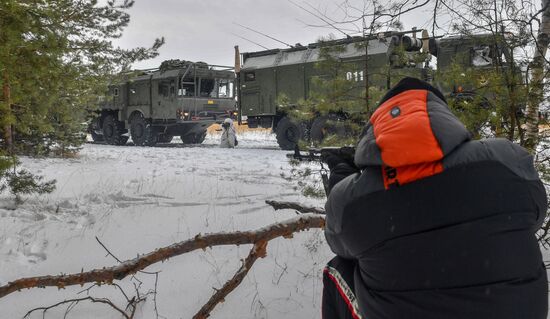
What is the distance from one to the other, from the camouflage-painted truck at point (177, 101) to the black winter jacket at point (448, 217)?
16.1 metres

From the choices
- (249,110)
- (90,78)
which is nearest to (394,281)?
(90,78)

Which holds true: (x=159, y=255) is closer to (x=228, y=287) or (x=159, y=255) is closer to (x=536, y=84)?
(x=228, y=287)

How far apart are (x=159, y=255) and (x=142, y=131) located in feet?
50.3

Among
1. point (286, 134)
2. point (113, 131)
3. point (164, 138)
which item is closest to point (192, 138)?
point (164, 138)

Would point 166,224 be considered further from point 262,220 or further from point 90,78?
point 90,78

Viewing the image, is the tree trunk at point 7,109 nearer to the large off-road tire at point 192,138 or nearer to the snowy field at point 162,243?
the snowy field at point 162,243

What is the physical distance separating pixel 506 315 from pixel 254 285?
342cm

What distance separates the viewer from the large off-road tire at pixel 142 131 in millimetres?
17625

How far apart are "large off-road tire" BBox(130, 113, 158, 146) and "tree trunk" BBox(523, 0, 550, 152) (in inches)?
610

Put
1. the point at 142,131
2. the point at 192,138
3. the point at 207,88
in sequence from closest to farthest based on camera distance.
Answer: the point at 207,88 < the point at 142,131 < the point at 192,138

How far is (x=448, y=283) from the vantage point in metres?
1.35

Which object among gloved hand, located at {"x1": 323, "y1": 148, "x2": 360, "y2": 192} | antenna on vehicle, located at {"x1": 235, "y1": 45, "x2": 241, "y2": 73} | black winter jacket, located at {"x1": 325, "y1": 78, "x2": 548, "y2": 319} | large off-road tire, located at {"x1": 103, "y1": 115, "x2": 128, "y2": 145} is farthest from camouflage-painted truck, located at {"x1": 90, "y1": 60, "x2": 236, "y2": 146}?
black winter jacket, located at {"x1": 325, "y1": 78, "x2": 548, "y2": 319}

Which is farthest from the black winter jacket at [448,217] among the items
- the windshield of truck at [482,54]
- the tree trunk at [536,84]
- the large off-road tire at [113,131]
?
the large off-road tire at [113,131]

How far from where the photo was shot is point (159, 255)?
11.2 ft
